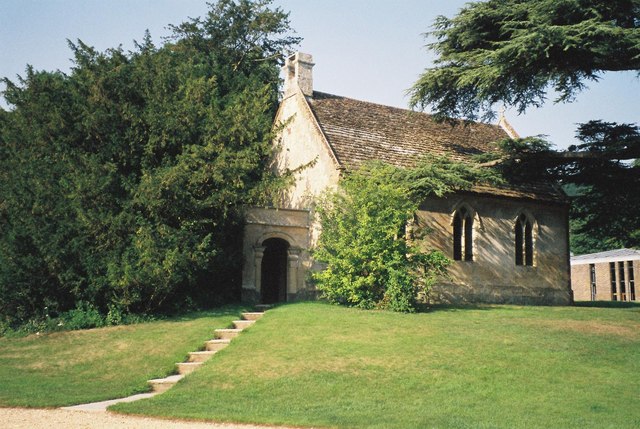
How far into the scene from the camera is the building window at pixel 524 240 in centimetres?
2572

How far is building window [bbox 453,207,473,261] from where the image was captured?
2416 cm

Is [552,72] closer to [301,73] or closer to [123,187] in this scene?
[301,73]

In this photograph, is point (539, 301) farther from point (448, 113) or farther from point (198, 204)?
point (198, 204)

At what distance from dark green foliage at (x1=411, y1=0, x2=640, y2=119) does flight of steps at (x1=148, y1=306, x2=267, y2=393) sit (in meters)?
10.4

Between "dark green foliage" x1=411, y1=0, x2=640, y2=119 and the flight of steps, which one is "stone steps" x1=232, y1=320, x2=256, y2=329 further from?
"dark green foliage" x1=411, y1=0, x2=640, y2=119

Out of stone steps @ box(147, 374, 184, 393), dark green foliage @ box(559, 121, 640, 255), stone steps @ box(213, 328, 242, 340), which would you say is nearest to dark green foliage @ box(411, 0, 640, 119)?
dark green foliage @ box(559, 121, 640, 255)

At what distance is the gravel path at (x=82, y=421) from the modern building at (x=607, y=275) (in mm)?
42236

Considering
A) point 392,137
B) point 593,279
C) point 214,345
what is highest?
point 392,137

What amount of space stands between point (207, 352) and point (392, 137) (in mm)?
14867

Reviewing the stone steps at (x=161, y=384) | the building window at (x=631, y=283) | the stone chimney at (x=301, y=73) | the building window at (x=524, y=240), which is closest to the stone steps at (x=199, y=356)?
the stone steps at (x=161, y=384)

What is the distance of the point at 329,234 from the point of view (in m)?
20.9

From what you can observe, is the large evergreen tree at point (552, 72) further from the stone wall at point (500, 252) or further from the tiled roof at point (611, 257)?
the tiled roof at point (611, 257)

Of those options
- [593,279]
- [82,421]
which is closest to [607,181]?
[82,421]

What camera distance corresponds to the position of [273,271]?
26.2 meters
